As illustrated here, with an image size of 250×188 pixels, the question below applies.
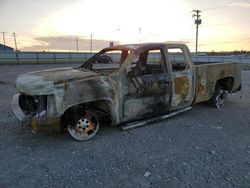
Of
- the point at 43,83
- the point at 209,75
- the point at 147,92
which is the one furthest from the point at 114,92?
the point at 209,75

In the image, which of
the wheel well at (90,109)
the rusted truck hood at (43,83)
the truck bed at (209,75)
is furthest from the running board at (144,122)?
the rusted truck hood at (43,83)

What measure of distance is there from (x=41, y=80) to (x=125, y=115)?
A: 170 centimetres

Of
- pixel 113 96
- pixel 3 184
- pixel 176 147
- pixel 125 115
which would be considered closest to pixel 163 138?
pixel 176 147

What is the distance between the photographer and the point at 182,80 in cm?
554

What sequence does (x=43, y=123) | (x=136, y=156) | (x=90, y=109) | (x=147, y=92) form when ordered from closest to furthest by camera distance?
→ (x=136, y=156), (x=43, y=123), (x=90, y=109), (x=147, y=92)

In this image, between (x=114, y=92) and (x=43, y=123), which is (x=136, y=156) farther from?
(x=43, y=123)

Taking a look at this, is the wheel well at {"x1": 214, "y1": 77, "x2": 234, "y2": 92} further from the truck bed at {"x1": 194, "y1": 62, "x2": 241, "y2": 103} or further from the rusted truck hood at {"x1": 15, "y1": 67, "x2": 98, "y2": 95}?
the rusted truck hood at {"x1": 15, "y1": 67, "x2": 98, "y2": 95}

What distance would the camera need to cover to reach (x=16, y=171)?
346 centimetres

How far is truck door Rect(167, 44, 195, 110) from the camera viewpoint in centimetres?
542

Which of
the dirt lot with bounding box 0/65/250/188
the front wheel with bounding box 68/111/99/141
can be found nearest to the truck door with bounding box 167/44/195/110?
the dirt lot with bounding box 0/65/250/188

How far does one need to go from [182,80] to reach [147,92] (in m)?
1.07

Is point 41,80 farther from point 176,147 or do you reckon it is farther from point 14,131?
point 176,147

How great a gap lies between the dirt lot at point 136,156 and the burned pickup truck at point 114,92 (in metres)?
0.35

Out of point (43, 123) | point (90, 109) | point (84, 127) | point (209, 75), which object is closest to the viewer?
point (43, 123)
